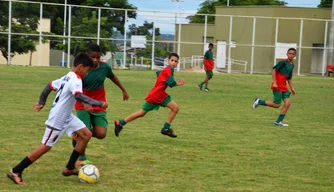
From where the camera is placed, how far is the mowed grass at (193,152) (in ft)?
26.1

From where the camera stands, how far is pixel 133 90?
23.3 meters

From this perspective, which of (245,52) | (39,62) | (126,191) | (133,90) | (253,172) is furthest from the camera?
(245,52)

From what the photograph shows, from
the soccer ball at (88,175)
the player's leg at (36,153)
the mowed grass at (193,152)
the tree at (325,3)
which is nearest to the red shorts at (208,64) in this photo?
the mowed grass at (193,152)

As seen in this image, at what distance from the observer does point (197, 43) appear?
41.8 metres

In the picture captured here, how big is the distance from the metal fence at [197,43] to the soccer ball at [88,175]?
31.7 meters

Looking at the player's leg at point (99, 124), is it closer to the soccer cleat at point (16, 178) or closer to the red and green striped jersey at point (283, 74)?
the soccer cleat at point (16, 178)

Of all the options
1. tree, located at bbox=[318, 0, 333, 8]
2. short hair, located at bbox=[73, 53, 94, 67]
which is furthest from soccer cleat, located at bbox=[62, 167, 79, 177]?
tree, located at bbox=[318, 0, 333, 8]

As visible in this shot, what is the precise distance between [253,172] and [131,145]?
104 inches

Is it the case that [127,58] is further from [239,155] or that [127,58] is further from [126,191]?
[126,191]

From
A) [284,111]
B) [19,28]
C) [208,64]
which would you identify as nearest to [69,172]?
[284,111]

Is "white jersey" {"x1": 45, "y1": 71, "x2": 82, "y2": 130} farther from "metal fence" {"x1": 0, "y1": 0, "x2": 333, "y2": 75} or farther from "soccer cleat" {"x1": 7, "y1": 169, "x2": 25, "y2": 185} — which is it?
"metal fence" {"x1": 0, "y1": 0, "x2": 333, "y2": 75}

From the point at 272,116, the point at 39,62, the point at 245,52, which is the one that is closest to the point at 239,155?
the point at 272,116

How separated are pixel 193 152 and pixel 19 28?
30.1 m

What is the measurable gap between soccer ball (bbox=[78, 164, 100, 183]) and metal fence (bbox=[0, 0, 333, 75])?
104 ft
